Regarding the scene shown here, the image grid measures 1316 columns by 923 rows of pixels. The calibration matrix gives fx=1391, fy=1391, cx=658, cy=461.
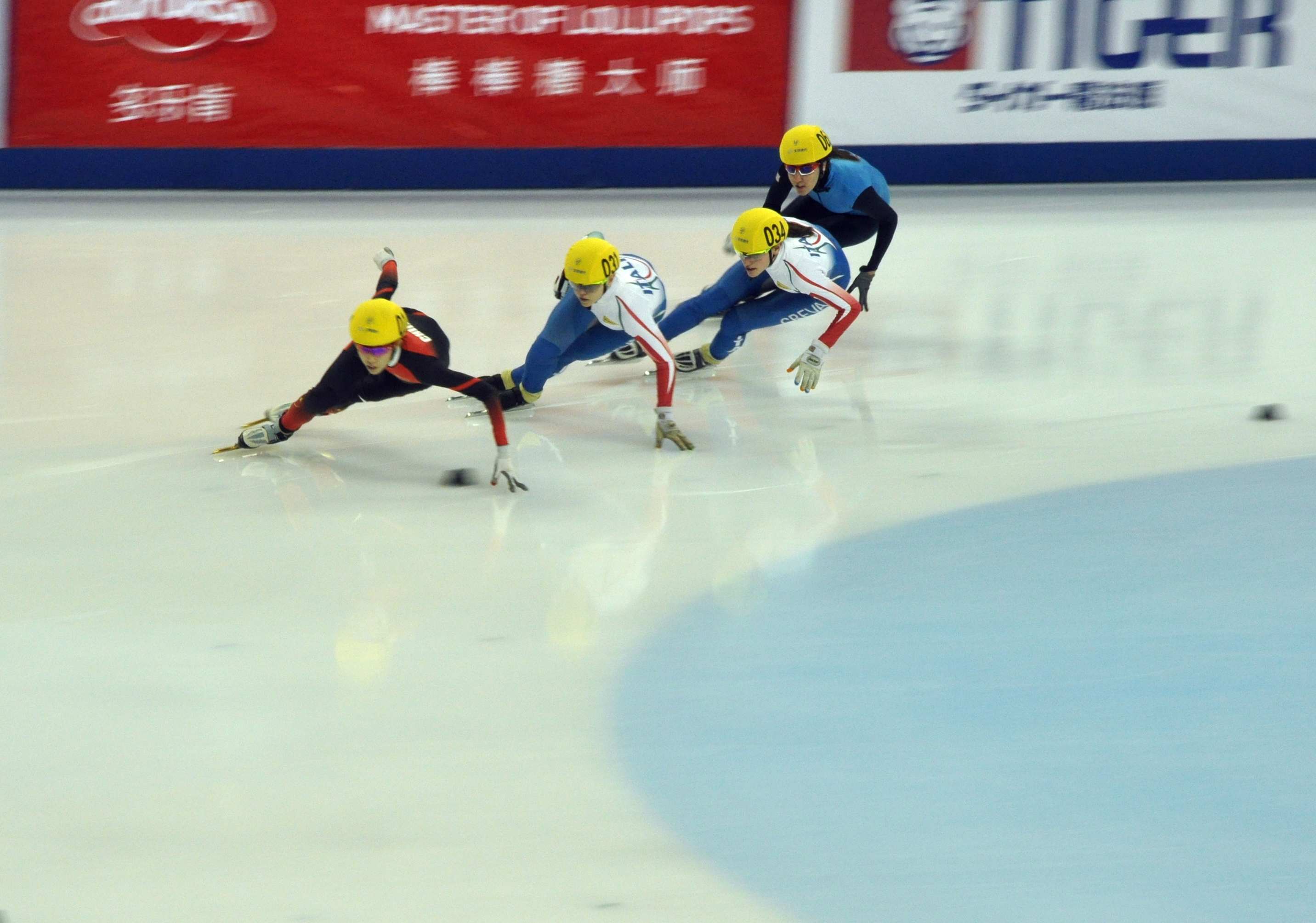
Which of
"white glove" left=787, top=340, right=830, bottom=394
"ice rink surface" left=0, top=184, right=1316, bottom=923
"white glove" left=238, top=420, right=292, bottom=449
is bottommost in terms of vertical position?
"ice rink surface" left=0, top=184, right=1316, bottom=923

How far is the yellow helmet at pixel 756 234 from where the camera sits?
5.04 m

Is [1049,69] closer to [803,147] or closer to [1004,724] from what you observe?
[803,147]

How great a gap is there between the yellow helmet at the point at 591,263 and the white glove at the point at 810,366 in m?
0.88

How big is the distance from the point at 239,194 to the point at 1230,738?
7.67 metres

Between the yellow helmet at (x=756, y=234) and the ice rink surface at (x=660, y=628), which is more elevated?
the yellow helmet at (x=756, y=234)

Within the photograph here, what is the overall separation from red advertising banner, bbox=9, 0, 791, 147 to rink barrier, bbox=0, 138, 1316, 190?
0.27ft

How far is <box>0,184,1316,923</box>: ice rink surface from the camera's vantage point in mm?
2422

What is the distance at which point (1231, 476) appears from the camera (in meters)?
4.66

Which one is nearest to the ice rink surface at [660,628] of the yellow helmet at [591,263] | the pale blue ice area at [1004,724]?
the pale blue ice area at [1004,724]

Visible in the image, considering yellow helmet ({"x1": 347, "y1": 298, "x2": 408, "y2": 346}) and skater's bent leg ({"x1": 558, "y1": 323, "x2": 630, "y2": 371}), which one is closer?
yellow helmet ({"x1": 347, "y1": 298, "x2": 408, "y2": 346})

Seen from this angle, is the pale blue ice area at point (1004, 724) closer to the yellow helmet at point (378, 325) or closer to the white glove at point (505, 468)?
the white glove at point (505, 468)

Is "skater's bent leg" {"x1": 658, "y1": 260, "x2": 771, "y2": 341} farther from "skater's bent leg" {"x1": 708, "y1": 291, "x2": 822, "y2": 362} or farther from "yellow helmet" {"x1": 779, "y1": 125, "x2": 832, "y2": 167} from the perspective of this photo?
"yellow helmet" {"x1": 779, "y1": 125, "x2": 832, "y2": 167}

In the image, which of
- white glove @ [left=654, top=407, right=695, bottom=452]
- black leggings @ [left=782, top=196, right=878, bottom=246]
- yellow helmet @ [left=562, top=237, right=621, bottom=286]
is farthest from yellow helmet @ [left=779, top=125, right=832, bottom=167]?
white glove @ [left=654, top=407, right=695, bottom=452]

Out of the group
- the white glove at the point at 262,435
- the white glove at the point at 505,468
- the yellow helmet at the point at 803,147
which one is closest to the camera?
the white glove at the point at 505,468
